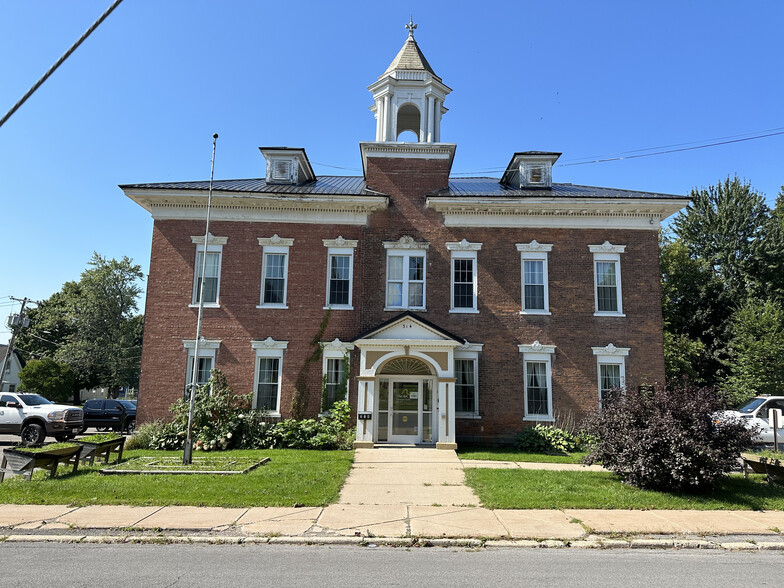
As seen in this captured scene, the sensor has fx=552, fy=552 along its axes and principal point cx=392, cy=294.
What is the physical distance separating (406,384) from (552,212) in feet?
28.0

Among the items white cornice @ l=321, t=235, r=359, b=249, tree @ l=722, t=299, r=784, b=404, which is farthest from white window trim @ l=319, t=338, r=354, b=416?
tree @ l=722, t=299, r=784, b=404

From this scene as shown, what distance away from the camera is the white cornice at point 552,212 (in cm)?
2072

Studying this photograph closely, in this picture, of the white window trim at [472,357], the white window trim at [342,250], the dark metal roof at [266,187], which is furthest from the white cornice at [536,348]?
the dark metal roof at [266,187]

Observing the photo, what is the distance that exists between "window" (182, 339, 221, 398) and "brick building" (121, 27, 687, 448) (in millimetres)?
53

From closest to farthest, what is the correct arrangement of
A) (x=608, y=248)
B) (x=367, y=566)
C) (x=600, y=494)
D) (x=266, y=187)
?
(x=367, y=566) → (x=600, y=494) → (x=608, y=248) → (x=266, y=187)

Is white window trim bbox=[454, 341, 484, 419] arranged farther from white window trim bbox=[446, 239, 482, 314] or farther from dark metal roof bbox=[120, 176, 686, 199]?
dark metal roof bbox=[120, 176, 686, 199]

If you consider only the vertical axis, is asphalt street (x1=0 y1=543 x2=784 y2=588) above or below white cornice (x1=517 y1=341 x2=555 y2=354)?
below

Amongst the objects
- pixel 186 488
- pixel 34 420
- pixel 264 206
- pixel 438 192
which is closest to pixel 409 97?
pixel 438 192

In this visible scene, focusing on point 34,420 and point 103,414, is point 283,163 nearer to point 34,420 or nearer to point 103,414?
point 34,420

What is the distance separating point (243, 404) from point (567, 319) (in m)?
12.3

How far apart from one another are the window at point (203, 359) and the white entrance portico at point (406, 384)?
18.1ft

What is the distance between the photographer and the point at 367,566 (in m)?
6.95

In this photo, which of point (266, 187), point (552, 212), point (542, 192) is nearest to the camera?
point (552, 212)

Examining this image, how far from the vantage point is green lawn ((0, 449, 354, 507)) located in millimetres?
10273
